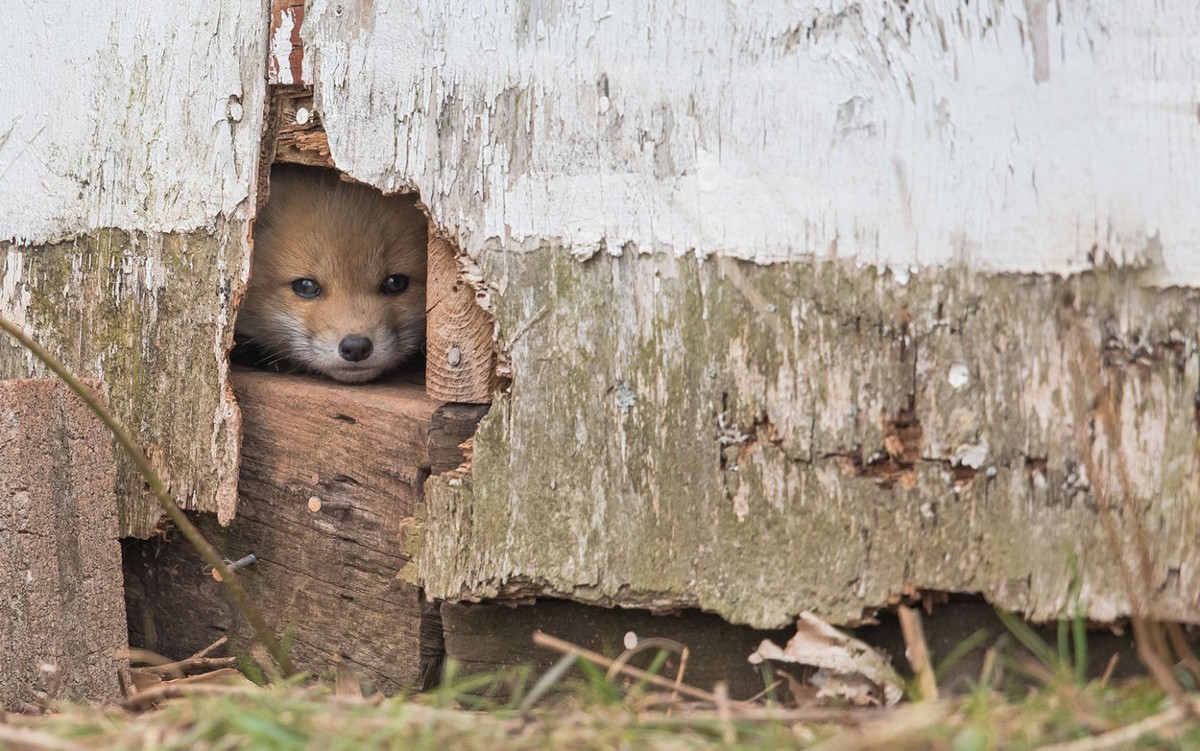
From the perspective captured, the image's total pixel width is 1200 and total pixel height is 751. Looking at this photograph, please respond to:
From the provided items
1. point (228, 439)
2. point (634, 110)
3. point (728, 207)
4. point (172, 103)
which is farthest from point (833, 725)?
point (172, 103)

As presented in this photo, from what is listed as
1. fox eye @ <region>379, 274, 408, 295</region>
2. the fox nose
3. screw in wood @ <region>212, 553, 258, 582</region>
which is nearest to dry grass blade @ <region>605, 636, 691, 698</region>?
screw in wood @ <region>212, 553, 258, 582</region>

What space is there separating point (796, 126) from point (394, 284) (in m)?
2.10

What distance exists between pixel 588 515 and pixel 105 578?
4.51ft

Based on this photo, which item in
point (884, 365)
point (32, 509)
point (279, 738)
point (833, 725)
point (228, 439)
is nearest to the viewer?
point (279, 738)

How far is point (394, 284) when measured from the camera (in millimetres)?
4445

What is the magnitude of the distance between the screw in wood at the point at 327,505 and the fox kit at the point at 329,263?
2.91 feet

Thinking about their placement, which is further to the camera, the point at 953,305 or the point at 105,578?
the point at 105,578

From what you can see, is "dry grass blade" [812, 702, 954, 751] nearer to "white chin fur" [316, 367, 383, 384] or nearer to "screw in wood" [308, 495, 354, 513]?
"screw in wood" [308, 495, 354, 513]

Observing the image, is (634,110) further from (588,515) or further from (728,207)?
(588,515)

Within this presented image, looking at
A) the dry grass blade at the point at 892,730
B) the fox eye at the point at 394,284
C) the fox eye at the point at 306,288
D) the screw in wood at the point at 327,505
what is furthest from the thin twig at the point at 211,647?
the dry grass blade at the point at 892,730

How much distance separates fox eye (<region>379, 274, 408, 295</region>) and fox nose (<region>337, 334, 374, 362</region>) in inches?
16.1

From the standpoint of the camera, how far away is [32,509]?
3182 millimetres

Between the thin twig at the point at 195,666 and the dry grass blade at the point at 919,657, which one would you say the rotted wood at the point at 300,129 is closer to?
the thin twig at the point at 195,666

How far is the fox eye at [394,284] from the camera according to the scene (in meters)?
4.43
